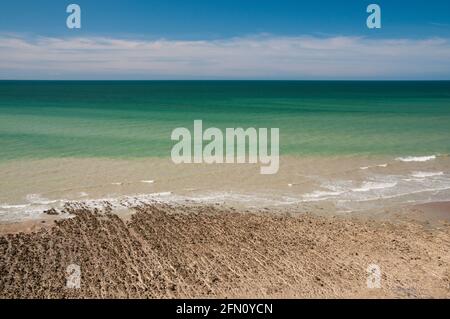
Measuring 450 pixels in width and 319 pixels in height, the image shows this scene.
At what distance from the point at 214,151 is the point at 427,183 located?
43.7ft

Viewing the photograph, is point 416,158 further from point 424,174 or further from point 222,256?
point 222,256

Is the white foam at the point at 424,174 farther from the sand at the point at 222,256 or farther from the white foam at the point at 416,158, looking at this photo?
the sand at the point at 222,256

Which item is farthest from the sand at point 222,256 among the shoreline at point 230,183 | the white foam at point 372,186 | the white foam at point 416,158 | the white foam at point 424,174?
the white foam at point 416,158

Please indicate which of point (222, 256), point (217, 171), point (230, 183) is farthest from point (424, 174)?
point (222, 256)

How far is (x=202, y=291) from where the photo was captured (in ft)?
34.8

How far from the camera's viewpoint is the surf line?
25203mm

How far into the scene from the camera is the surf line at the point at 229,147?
82.7ft

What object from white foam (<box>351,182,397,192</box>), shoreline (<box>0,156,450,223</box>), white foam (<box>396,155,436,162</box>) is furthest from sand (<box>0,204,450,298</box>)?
white foam (<box>396,155,436,162</box>)

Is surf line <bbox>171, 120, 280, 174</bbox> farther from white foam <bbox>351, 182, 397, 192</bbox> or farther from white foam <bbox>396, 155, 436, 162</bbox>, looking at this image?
white foam <bbox>396, 155, 436, 162</bbox>

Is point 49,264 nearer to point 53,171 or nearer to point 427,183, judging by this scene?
point 53,171

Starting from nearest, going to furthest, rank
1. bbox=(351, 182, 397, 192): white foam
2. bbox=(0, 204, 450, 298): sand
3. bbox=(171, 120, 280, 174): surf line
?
1. bbox=(0, 204, 450, 298): sand
2. bbox=(351, 182, 397, 192): white foam
3. bbox=(171, 120, 280, 174): surf line

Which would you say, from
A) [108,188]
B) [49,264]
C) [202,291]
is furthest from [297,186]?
[49,264]

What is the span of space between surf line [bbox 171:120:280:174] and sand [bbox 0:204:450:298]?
8.32 meters

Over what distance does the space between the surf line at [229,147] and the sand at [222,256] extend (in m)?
8.32
